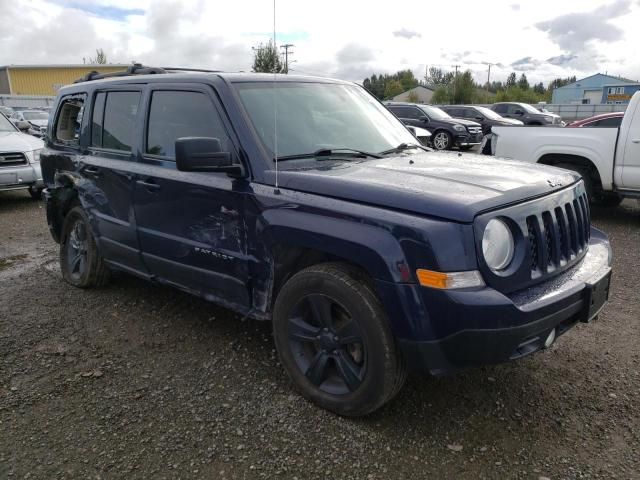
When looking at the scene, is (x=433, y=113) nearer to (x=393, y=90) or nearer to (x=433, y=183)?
(x=433, y=183)

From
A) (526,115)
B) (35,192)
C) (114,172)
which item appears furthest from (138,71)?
(526,115)

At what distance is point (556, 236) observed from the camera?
9.29ft

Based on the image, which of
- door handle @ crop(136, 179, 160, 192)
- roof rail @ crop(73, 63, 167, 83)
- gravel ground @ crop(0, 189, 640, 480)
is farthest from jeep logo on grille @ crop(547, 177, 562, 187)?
roof rail @ crop(73, 63, 167, 83)

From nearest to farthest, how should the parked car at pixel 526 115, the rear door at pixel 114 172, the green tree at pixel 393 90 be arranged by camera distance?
the rear door at pixel 114 172, the parked car at pixel 526 115, the green tree at pixel 393 90

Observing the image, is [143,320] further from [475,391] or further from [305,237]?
[475,391]

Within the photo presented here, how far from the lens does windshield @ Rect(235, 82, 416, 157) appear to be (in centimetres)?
335

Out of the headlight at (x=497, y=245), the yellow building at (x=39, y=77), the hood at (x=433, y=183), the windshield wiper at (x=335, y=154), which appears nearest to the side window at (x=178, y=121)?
the windshield wiper at (x=335, y=154)

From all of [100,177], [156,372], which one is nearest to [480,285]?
[156,372]

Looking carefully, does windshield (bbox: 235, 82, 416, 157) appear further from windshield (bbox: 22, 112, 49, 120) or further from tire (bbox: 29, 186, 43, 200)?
windshield (bbox: 22, 112, 49, 120)

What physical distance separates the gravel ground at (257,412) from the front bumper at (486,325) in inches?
20.1

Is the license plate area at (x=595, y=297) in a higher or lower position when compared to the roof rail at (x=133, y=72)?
lower

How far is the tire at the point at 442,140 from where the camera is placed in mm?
17438

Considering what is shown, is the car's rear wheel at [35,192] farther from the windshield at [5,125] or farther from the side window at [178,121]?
the side window at [178,121]

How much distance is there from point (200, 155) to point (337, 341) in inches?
49.8
